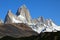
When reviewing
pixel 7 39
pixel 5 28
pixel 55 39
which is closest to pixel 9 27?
pixel 5 28

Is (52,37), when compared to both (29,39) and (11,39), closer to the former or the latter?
(29,39)

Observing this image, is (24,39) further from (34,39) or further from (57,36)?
(57,36)

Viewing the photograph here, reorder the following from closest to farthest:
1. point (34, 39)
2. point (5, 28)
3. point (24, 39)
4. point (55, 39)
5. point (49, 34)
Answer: point (55, 39)
point (49, 34)
point (34, 39)
point (24, 39)
point (5, 28)

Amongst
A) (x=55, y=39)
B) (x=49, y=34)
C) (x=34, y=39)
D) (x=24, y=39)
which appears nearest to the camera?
(x=55, y=39)

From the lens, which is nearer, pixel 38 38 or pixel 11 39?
pixel 38 38

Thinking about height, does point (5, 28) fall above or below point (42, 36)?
above

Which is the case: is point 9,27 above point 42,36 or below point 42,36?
above

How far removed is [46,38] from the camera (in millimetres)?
26109

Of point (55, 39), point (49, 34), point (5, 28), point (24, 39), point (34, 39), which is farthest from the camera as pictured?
point (5, 28)

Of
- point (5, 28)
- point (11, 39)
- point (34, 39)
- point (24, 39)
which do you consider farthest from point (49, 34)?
point (5, 28)

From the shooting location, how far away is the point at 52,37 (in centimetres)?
2542

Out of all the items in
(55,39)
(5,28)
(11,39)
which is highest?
(5,28)

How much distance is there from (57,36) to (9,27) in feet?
328

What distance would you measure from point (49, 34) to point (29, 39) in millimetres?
4201
